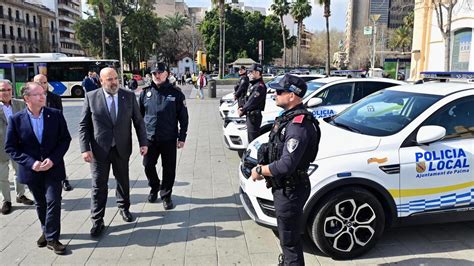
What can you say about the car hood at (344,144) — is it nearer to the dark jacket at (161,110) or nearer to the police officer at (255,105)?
the dark jacket at (161,110)

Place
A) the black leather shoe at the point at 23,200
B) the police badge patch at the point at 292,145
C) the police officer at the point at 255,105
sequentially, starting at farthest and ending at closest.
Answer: the police officer at the point at 255,105 → the black leather shoe at the point at 23,200 → the police badge patch at the point at 292,145

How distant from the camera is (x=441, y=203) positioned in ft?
12.1

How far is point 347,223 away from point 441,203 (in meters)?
0.99

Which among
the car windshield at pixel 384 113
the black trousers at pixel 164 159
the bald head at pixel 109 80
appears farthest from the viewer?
the black trousers at pixel 164 159

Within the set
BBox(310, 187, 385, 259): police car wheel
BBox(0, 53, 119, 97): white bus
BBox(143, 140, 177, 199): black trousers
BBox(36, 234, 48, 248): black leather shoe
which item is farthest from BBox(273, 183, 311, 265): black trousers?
BBox(0, 53, 119, 97): white bus

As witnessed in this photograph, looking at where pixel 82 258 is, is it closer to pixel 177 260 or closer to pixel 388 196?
pixel 177 260

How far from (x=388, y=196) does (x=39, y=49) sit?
84314mm

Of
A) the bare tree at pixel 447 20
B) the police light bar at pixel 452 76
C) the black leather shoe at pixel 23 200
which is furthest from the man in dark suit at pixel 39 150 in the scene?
the bare tree at pixel 447 20

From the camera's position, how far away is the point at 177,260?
3.63 meters

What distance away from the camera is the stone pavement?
3.65 metres

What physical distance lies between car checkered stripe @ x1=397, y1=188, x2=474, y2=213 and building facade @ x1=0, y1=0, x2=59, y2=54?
72.4 metres

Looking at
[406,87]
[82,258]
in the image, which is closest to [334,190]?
[406,87]

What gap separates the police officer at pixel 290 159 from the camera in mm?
2670

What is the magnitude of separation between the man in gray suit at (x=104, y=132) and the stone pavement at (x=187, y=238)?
0.45 metres
